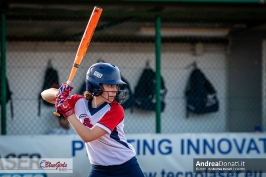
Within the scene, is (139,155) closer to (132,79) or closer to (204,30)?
(132,79)

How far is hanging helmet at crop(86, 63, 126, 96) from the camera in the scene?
4.44m

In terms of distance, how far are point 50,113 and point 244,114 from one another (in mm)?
3696

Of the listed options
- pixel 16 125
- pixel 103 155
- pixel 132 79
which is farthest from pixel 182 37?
pixel 103 155

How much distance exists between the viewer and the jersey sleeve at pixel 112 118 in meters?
4.38

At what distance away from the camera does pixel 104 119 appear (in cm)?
439

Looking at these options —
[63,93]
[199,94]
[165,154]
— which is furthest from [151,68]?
[63,93]

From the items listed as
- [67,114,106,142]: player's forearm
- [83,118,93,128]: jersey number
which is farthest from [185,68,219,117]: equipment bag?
[67,114,106,142]: player's forearm

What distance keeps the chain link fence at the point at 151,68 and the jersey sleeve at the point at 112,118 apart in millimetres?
4027

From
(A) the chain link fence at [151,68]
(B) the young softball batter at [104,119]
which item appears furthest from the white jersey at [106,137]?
(A) the chain link fence at [151,68]

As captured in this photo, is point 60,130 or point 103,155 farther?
point 60,130

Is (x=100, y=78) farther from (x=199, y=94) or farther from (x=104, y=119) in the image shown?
(x=199, y=94)

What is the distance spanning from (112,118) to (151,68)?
5007 mm

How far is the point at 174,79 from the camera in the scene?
950 cm

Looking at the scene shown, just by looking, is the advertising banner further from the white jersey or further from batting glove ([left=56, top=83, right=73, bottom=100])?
batting glove ([left=56, top=83, right=73, bottom=100])
